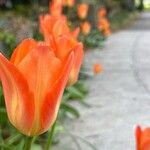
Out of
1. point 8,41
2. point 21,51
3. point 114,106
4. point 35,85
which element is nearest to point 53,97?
point 35,85

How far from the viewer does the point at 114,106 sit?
5.82 metres

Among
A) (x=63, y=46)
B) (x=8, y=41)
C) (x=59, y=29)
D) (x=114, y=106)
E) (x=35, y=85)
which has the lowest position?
(x=114, y=106)

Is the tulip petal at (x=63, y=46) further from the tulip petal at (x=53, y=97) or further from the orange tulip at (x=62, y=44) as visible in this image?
the tulip petal at (x=53, y=97)

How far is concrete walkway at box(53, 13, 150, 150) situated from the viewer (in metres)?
4.46

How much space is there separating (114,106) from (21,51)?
4.51 metres

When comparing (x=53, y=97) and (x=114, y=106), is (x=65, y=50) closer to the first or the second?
(x=53, y=97)

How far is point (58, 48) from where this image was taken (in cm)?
172

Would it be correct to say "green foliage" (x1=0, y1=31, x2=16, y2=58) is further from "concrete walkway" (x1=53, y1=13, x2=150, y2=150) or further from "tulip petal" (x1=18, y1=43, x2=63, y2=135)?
"tulip petal" (x1=18, y1=43, x2=63, y2=135)

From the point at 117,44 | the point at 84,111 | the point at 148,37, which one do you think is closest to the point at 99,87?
the point at 84,111

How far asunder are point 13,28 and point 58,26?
313cm

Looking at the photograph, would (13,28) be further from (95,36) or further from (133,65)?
(95,36)

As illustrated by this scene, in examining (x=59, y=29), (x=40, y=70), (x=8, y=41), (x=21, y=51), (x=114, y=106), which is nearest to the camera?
(x=40, y=70)

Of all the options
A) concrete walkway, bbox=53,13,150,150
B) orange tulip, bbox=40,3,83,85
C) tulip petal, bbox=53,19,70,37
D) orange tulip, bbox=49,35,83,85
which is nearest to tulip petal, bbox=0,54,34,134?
orange tulip, bbox=40,3,83,85

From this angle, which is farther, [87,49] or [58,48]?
[87,49]
